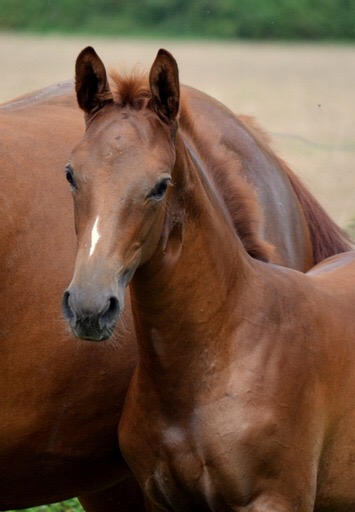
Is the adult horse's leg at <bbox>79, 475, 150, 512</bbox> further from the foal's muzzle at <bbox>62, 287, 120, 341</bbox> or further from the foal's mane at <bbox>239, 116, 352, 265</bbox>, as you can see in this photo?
the foal's muzzle at <bbox>62, 287, 120, 341</bbox>

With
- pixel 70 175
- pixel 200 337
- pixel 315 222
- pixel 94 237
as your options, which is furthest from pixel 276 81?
pixel 94 237

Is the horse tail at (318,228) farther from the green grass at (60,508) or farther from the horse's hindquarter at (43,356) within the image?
the green grass at (60,508)

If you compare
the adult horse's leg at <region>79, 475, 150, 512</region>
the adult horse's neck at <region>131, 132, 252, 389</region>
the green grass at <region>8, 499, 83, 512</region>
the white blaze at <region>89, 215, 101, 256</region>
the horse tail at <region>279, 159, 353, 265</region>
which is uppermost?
the white blaze at <region>89, 215, 101, 256</region>

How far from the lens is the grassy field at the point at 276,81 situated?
40.7 feet

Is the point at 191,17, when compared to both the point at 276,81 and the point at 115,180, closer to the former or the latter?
the point at 276,81

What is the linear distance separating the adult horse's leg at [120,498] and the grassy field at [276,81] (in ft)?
17.9

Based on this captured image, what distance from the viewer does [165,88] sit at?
3.45 m

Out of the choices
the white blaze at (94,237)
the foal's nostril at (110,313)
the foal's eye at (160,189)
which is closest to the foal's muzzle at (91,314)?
the foal's nostril at (110,313)

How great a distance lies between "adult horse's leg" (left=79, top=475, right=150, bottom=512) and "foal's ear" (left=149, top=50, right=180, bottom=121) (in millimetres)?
1799

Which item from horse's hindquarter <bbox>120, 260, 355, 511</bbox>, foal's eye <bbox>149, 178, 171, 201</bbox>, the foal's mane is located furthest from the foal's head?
the foal's mane

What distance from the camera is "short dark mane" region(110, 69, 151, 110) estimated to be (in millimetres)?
3439

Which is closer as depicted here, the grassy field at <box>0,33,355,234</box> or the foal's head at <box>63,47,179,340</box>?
the foal's head at <box>63,47,179,340</box>

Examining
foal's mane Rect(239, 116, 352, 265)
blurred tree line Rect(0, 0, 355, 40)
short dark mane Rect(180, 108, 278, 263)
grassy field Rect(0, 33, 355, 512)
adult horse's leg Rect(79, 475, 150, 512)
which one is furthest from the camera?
blurred tree line Rect(0, 0, 355, 40)

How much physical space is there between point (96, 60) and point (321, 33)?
1647 cm
